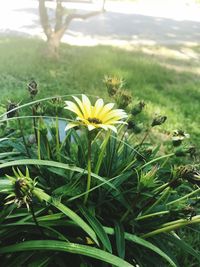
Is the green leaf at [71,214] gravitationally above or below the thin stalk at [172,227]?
above

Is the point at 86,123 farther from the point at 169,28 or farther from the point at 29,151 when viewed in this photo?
the point at 169,28


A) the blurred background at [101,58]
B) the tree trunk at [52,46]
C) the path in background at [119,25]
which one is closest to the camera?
the blurred background at [101,58]

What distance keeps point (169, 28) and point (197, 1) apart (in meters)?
6.56

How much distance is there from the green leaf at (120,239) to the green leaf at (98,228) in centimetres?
8

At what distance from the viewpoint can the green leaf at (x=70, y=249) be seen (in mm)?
1400

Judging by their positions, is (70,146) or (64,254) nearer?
(64,254)

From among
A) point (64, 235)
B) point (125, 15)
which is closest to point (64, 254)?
point (64, 235)

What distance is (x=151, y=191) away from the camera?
5.88ft

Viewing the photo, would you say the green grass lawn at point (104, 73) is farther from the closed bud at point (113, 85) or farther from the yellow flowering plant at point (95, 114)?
the yellow flowering plant at point (95, 114)

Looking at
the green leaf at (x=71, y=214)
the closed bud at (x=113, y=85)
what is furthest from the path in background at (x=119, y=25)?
the green leaf at (x=71, y=214)

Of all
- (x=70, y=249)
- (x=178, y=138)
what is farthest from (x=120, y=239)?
(x=178, y=138)

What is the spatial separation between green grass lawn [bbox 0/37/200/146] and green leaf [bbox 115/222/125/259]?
7.85 ft

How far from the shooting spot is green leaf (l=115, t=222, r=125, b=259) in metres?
1.54

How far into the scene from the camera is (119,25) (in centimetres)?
941
